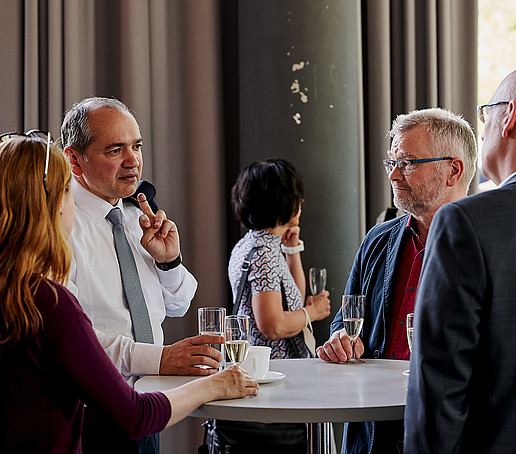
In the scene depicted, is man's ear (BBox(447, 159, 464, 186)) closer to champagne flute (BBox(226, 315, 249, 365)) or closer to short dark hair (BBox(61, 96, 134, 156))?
champagne flute (BBox(226, 315, 249, 365))

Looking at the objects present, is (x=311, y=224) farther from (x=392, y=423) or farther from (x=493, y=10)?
(x=493, y=10)

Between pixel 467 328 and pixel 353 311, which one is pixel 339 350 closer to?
pixel 353 311

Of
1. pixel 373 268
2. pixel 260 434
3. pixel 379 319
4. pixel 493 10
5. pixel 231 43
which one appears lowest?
pixel 260 434

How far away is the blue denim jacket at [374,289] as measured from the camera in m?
2.40

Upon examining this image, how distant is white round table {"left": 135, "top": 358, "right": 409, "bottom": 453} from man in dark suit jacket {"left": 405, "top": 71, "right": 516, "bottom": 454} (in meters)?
0.22

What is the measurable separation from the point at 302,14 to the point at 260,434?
2031 mm

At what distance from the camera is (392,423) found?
2.32 meters

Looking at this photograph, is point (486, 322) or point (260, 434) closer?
point (486, 322)

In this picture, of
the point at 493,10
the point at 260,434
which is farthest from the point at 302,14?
the point at 260,434

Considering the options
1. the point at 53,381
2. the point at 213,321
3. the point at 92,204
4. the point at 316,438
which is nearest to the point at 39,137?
the point at 53,381

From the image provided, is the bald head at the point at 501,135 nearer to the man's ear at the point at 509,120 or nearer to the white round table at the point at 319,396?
the man's ear at the point at 509,120

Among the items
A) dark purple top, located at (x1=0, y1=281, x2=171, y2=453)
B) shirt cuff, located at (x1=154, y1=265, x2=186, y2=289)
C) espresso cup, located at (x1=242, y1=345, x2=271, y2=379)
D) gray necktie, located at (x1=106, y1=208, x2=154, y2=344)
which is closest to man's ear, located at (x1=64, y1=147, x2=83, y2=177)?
gray necktie, located at (x1=106, y1=208, x2=154, y2=344)

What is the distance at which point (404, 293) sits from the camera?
2.41m

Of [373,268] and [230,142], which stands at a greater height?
[230,142]
